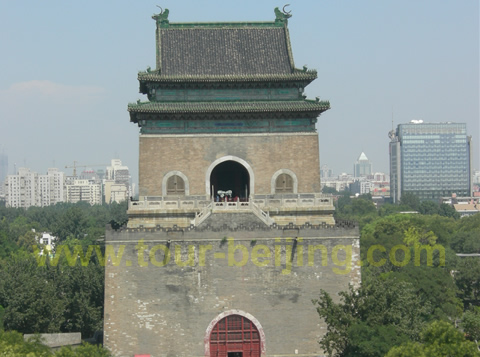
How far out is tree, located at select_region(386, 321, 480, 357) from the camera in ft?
85.0

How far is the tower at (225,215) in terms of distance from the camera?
3462 centimetres

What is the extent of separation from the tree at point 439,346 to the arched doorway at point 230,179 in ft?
51.9

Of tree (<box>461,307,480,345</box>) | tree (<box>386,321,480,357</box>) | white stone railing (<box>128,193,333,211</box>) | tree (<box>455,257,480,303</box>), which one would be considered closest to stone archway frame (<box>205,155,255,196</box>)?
white stone railing (<box>128,193,333,211</box>)

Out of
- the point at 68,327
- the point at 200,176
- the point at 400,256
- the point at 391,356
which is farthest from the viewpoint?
the point at 400,256

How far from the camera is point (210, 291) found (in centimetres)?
3472

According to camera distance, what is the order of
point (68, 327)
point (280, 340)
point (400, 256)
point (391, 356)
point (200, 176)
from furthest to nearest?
point (400, 256)
point (68, 327)
point (200, 176)
point (280, 340)
point (391, 356)

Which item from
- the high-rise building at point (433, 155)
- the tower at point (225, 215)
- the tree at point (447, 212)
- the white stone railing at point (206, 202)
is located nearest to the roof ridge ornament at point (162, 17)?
the tower at point (225, 215)

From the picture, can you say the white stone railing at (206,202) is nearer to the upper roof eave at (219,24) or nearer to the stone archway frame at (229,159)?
the stone archway frame at (229,159)

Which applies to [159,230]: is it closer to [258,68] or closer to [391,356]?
[258,68]

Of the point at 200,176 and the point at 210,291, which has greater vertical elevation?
the point at 200,176

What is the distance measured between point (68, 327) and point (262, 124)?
15300mm

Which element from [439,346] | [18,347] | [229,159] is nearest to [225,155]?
[229,159]

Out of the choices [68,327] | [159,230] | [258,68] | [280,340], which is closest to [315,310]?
[280,340]

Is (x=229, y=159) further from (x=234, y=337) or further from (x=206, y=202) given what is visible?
(x=234, y=337)
